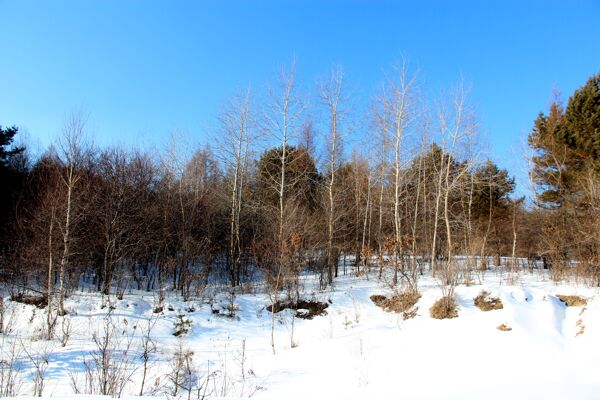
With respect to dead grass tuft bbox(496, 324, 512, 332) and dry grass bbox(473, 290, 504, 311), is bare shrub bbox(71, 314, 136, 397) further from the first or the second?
dry grass bbox(473, 290, 504, 311)

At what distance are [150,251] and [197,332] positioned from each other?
288 inches

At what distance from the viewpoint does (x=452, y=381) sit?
18.9 ft

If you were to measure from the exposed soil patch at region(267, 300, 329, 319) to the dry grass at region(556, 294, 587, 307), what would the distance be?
7602mm

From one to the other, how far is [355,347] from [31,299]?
11897 mm

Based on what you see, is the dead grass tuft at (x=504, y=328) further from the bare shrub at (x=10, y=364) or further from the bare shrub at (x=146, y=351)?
the bare shrub at (x=10, y=364)

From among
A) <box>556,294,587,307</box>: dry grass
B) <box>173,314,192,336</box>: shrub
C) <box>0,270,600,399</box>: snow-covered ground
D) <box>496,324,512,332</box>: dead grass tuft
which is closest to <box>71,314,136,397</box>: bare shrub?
<box>0,270,600,399</box>: snow-covered ground

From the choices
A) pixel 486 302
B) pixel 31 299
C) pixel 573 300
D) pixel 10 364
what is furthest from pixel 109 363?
pixel 573 300

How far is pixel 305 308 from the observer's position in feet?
44.2

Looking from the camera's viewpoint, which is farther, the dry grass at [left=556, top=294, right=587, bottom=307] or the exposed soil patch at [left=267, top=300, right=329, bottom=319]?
the exposed soil patch at [left=267, top=300, right=329, bottom=319]

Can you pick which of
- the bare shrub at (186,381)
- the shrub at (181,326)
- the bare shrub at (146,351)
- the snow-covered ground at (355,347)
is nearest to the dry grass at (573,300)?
the snow-covered ground at (355,347)

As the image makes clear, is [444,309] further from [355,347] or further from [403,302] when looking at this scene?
[355,347]

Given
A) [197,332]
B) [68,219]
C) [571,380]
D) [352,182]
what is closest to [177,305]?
[197,332]

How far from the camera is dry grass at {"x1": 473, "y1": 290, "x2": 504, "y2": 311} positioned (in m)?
10.2

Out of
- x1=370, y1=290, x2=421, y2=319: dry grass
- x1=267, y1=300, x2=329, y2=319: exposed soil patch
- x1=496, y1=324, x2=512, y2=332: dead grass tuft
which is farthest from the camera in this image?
x1=267, y1=300, x2=329, y2=319: exposed soil patch
